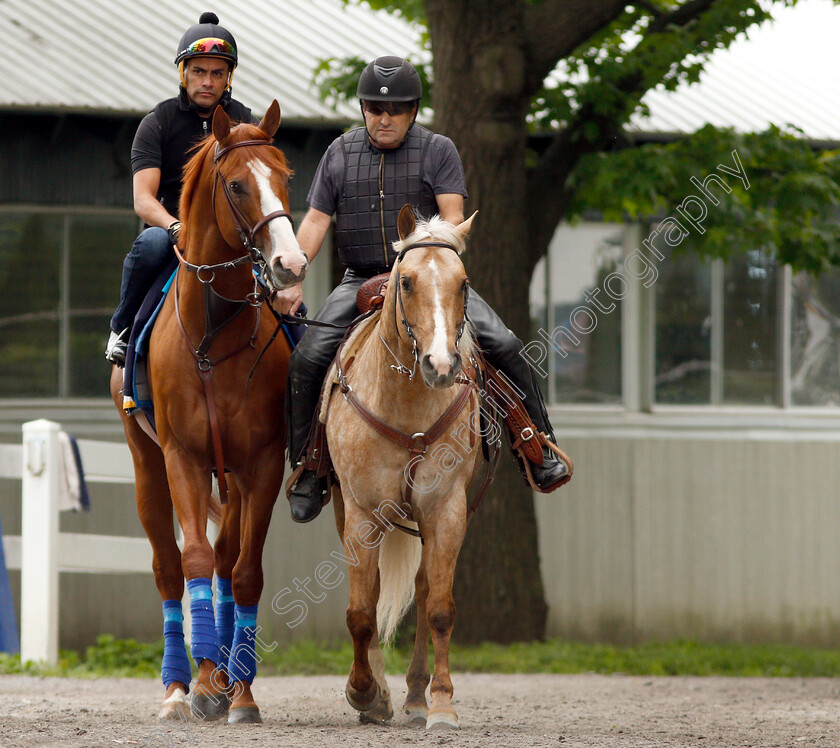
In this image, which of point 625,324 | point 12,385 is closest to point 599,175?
point 625,324

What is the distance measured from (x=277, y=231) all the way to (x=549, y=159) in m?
5.29

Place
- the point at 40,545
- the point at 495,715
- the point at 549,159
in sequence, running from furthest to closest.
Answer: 1. the point at 549,159
2. the point at 40,545
3. the point at 495,715

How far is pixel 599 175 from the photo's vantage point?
29.9ft

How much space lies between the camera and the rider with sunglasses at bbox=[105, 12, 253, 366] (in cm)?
601

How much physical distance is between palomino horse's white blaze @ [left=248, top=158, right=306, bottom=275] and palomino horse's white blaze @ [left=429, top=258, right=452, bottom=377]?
579 millimetres

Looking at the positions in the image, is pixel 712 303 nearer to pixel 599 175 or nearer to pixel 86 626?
pixel 599 175

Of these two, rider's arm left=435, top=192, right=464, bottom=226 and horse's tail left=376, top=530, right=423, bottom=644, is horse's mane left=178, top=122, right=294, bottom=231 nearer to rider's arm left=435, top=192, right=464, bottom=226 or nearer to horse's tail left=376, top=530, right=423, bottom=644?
rider's arm left=435, top=192, right=464, bottom=226

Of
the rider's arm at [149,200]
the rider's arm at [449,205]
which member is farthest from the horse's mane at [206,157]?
the rider's arm at [449,205]

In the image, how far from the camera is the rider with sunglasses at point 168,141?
19.7 ft

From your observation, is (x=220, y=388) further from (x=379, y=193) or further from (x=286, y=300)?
(x=379, y=193)

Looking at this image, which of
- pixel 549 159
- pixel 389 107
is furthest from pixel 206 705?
pixel 549 159

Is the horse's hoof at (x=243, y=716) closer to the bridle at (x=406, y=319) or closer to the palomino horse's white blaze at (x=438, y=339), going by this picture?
the bridle at (x=406, y=319)

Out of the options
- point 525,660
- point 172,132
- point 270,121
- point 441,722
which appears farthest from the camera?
point 525,660

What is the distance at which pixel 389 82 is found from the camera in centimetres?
576
